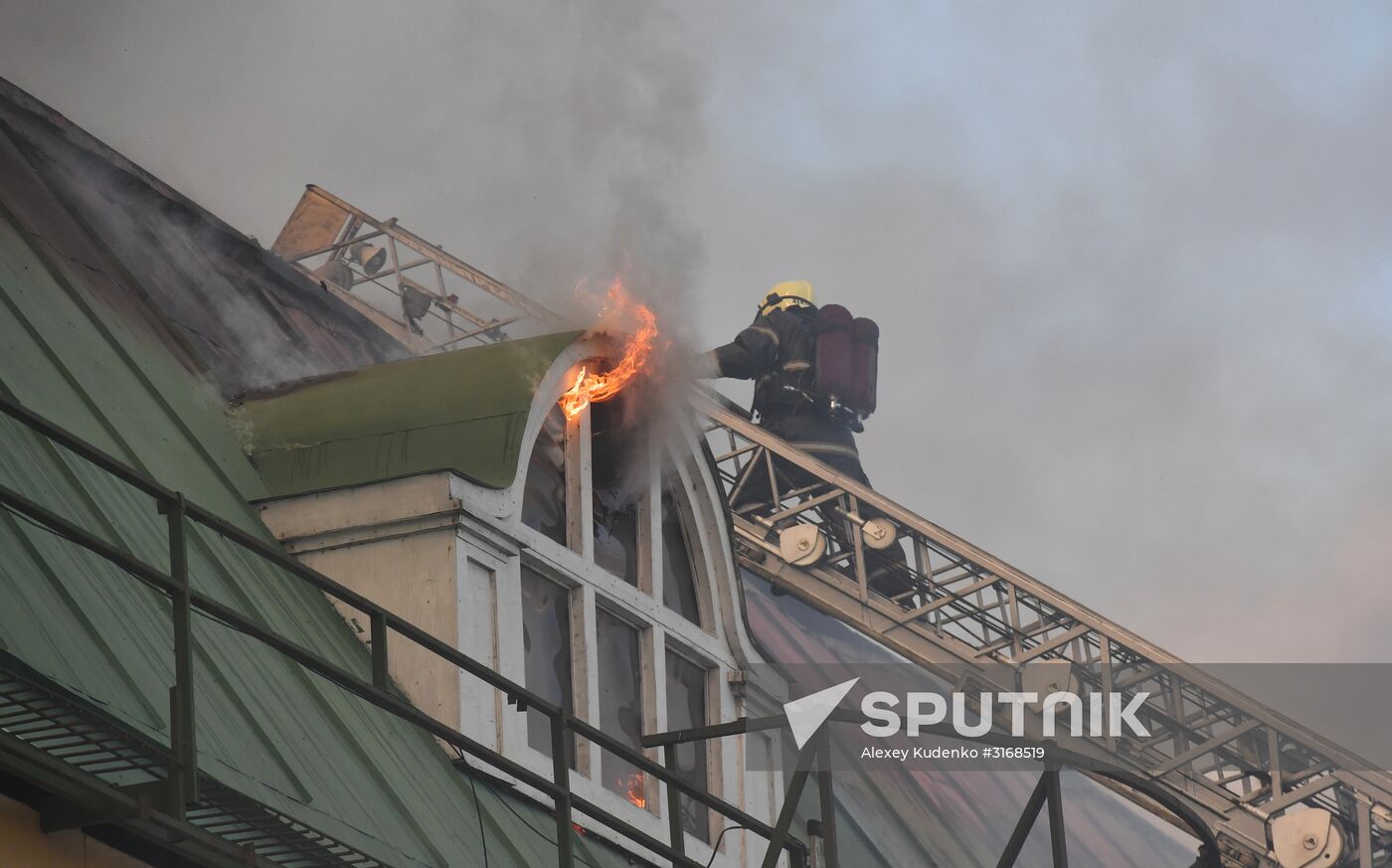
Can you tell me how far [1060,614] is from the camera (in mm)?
17281

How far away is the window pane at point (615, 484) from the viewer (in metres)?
8.91

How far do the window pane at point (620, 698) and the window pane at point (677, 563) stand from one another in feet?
2.04

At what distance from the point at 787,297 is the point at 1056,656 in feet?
15.2

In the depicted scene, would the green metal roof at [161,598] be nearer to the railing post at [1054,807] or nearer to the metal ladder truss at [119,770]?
the metal ladder truss at [119,770]

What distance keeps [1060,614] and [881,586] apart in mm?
1896

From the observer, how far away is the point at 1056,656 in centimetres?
1723

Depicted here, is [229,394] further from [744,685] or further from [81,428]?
[744,685]

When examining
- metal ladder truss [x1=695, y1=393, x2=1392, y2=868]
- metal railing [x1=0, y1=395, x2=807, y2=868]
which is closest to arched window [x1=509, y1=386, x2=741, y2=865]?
metal railing [x1=0, y1=395, x2=807, y2=868]

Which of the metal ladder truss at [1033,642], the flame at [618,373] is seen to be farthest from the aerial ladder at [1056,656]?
the flame at [618,373]

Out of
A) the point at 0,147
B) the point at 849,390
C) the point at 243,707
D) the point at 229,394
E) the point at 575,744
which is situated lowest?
the point at 243,707

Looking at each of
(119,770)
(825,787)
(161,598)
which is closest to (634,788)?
(825,787)

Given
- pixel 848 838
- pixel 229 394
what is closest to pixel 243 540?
pixel 229 394

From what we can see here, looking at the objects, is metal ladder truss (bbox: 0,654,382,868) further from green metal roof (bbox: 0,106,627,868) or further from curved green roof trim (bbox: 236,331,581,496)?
curved green roof trim (bbox: 236,331,581,496)

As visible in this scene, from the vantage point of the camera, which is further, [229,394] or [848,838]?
[848,838]
